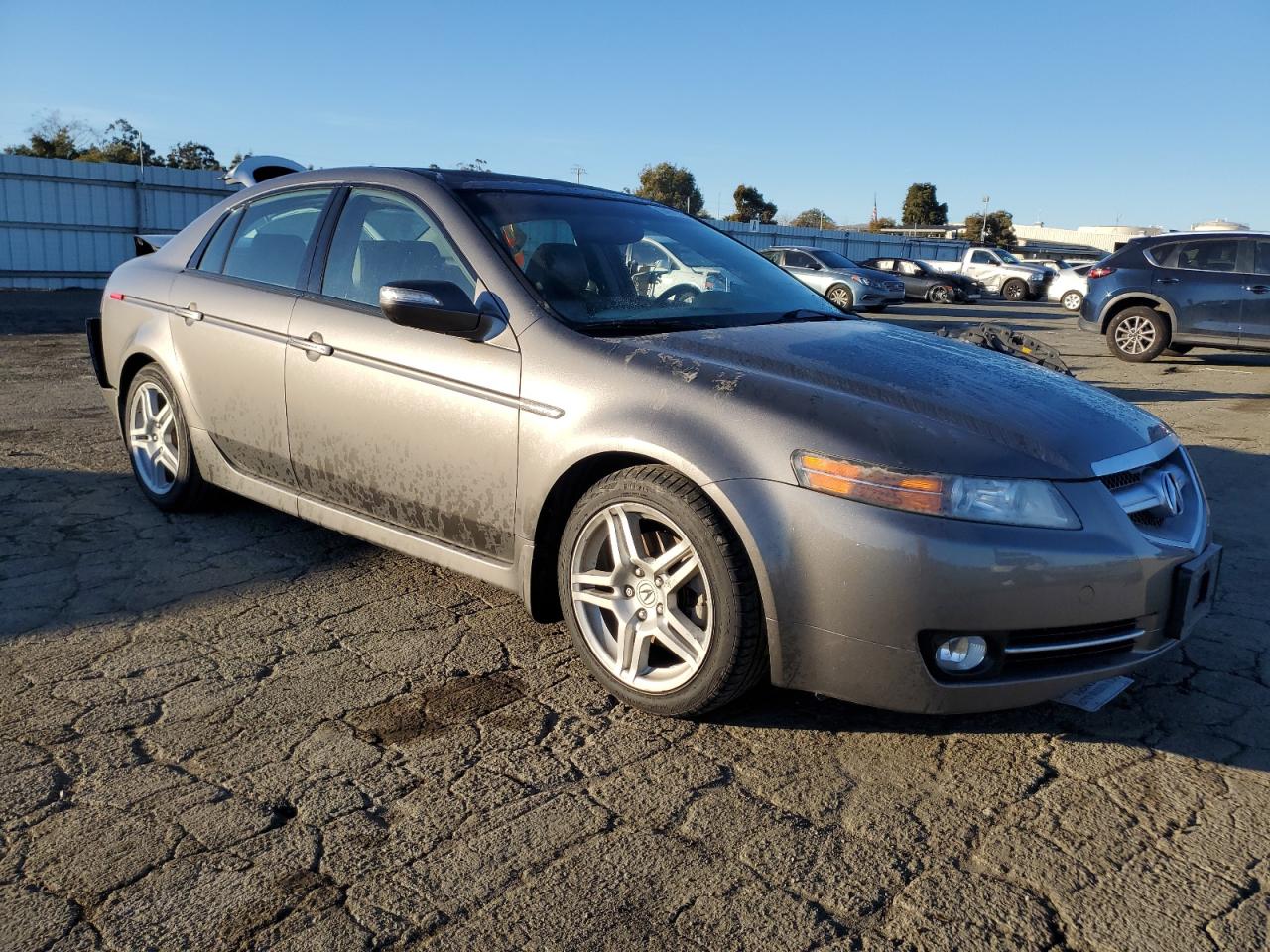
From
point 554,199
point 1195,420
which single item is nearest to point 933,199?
point 1195,420

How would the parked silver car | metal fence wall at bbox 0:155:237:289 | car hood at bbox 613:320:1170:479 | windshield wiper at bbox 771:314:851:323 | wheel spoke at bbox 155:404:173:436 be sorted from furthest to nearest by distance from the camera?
the parked silver car → metal fence wall at bbox 0:155:237:289 → wheel spoke at bbox 155:404:173:436 → windshield wiper at bbox 771:314:851:323 → car hood at bbox 613:320:1170:479

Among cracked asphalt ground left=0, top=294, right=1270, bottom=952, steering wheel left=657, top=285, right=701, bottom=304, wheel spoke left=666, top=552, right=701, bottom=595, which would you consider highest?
steering wheel left=657, top=285, right=701, bottom=304

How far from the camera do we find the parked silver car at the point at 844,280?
67.4 feet

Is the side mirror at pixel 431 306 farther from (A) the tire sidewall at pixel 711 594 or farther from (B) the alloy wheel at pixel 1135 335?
(B) the alloy wheel at pixel 1135 335

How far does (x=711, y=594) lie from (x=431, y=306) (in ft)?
4.16

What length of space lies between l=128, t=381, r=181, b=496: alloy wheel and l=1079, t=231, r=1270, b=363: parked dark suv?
37.3 feet

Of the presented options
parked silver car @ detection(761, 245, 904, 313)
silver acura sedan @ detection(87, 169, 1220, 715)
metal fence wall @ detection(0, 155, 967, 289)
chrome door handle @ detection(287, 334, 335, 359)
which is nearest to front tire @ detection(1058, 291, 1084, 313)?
parked silver car @ detection(761, 245, 904, 313)

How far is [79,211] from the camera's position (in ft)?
65.9

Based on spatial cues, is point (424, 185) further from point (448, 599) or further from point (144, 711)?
point (144, 711)

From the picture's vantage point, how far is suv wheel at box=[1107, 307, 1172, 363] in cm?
1241

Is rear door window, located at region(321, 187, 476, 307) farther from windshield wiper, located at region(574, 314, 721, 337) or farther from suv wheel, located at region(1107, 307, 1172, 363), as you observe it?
suv wheel, located at region(1107, 307, 1172, 363)

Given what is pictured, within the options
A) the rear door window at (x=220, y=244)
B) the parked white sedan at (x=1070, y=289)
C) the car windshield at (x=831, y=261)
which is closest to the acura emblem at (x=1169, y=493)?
the rear door window at (x=220, y=244)

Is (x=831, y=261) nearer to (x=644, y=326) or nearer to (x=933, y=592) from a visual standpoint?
(x=644, y=326)

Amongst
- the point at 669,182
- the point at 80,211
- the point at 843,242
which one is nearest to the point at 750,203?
the point at 669,182
